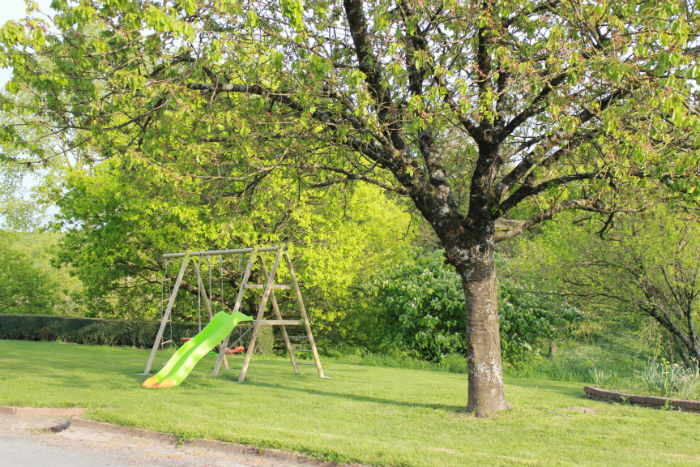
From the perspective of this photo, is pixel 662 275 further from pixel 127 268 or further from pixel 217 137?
pixel 127 268

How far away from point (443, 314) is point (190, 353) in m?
9.55

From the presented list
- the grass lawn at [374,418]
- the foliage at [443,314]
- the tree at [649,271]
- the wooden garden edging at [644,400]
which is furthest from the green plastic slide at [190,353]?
the tree at [649,271]

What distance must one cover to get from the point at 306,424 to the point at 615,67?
5525 millimetres

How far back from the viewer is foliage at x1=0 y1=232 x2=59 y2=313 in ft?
85.4

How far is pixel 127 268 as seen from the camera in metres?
21.5

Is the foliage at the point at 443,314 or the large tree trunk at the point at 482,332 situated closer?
the large tree trunk at the point at 482,332

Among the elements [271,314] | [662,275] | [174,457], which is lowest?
[174,457]

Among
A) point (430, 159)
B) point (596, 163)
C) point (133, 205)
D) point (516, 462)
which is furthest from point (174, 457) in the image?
point (133, 205)

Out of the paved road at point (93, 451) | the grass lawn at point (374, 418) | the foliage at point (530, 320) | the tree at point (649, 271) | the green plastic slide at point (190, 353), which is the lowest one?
the paved road at point (93, 451)

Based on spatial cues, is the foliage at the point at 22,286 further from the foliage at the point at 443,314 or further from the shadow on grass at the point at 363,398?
the shadow on grass at the point at 363,398

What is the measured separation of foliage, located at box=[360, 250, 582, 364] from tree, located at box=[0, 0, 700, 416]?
791 cm

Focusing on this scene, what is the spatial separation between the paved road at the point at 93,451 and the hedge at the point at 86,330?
12900mm

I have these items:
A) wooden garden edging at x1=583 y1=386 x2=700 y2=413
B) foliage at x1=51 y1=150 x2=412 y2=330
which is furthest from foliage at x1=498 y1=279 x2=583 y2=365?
wooden garden edging at x1=583 y1=386 x2=700 y2=413

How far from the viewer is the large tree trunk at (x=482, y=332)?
8.27 metres
